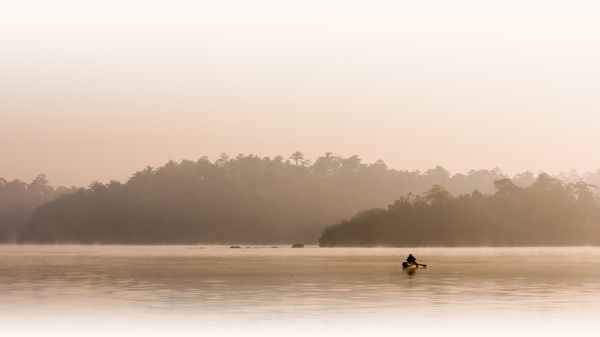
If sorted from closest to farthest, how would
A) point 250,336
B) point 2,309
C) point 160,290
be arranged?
point 250,336
point 2,309
point 160,290

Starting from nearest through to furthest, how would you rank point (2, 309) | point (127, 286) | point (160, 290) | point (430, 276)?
point (2, 309), point (160, 290), point (127, 286), point (430, 276)

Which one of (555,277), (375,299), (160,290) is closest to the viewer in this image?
(375,299)

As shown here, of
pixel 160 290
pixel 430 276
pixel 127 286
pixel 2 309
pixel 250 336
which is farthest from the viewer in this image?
pixel 430 276

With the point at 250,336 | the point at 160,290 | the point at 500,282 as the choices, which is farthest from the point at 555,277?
the point at 250,336

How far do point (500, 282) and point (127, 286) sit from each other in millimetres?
22896

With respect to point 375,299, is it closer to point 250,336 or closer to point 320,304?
point 320,304

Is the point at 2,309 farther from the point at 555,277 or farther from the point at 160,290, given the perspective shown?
the point at 555,277

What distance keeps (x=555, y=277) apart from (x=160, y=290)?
92.3 ft

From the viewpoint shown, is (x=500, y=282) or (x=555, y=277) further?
(x=555, y=277)

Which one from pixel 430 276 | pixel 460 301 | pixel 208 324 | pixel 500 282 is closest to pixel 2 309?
pixel 208 324

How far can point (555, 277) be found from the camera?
70688mm

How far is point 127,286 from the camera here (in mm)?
62000

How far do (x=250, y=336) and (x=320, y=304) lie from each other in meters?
12.4

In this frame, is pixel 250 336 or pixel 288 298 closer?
pixel 250 336
